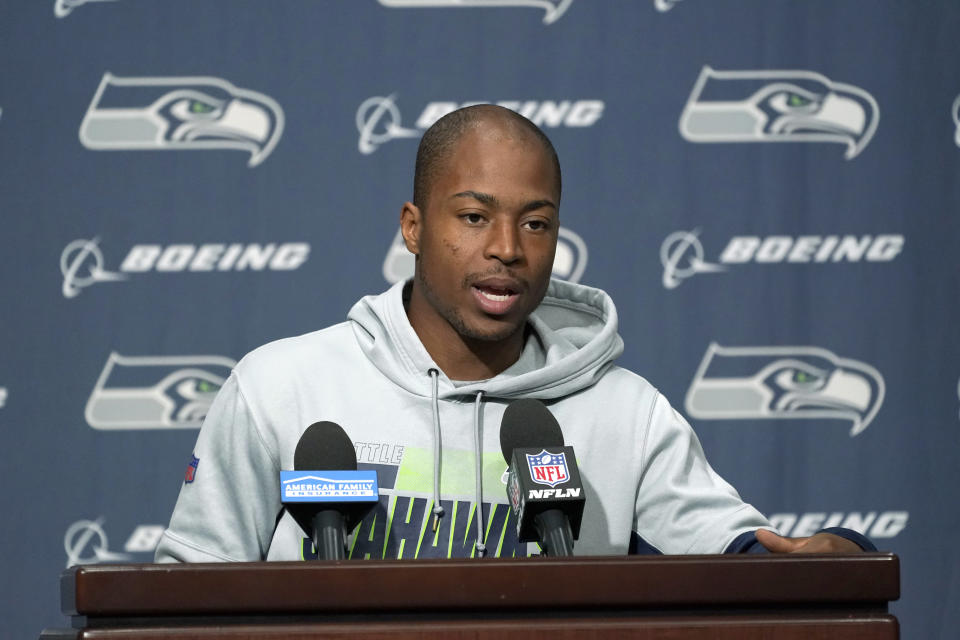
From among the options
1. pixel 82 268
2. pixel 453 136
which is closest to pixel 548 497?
pixel 453 136

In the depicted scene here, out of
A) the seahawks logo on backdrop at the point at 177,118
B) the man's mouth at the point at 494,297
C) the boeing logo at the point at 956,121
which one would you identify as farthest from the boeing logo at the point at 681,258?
the man's mouth at the point at 494,297

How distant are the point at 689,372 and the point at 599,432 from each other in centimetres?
112

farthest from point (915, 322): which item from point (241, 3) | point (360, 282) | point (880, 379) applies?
point (241, 3)

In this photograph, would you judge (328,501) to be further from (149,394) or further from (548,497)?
(149,394)

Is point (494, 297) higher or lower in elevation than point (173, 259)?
lower

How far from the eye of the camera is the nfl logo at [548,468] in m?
1.18

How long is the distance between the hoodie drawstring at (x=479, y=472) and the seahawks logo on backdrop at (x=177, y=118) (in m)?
1.32

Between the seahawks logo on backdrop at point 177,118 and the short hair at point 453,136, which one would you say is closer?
the short hair at point 453,136

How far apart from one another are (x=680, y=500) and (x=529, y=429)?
0.34m

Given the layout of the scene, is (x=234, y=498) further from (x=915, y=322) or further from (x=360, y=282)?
(x=915, y=322)

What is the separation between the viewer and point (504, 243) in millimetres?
1618

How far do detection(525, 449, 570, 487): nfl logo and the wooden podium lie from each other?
0.24 metres

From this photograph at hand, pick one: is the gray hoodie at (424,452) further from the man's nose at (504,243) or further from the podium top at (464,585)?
the podium top at (464,585)

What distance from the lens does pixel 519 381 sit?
5.44 ft
